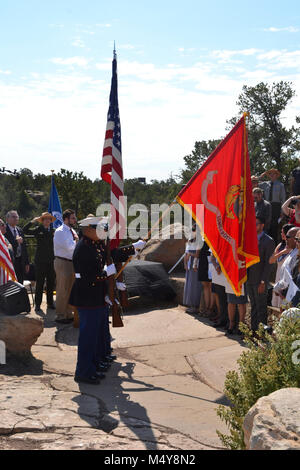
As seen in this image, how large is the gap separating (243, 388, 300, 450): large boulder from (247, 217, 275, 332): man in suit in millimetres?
4424

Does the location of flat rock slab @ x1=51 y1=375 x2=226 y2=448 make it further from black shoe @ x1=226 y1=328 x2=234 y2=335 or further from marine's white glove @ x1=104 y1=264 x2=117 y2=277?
black shoe @ x1=226 y1=328 x2=234 y2=335

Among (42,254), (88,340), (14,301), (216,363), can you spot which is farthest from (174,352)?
(42,254)

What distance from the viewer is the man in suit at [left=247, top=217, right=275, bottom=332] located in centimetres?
741

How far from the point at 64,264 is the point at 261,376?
582cm

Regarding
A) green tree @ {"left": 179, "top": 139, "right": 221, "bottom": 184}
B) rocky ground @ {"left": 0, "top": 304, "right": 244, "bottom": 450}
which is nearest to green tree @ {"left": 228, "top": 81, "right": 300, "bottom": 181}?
green tree @ {"left": 179, "top": 139, "right": 221, "bottom": 184}

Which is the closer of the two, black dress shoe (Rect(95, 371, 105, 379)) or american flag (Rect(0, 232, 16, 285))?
black dress shoe (Rect(95, 371, 105, 379))

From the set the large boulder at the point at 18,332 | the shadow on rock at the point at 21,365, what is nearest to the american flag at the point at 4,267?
the large boulder at the point at 18,332

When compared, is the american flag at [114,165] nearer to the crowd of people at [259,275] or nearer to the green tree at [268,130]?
the crowd of people at [259,275]

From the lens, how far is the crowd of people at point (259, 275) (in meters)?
6.27

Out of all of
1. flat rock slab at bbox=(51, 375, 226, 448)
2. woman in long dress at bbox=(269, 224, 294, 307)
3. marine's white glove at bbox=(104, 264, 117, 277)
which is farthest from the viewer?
woman in long dress at bbox=(269, 224, 294, 307)

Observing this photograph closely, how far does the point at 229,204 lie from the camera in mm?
6078

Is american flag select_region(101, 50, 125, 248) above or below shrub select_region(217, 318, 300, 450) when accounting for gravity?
above
